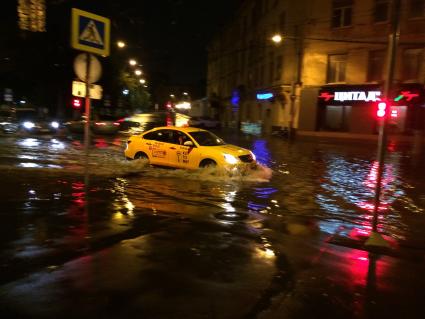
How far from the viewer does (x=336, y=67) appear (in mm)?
34125

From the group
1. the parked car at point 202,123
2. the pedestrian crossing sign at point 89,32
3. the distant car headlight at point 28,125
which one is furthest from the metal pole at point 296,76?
the pedestrian crossing sign at point 89,32

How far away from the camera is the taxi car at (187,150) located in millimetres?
13453

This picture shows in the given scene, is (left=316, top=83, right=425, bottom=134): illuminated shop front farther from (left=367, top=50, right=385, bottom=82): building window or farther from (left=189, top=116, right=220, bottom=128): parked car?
(left=189, top=116, right=220, bottom=128): parked car

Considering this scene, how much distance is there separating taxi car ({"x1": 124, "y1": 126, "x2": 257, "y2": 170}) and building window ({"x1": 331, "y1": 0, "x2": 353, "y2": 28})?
2296 cm

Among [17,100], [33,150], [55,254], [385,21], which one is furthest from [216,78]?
[55,254]

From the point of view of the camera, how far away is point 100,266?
5.75 metres

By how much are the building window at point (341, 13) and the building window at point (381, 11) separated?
5.70ft

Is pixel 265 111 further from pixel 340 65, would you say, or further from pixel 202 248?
pixel 202 248

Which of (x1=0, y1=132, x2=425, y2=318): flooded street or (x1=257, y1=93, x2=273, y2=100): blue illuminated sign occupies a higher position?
(x1=257, y1=93, x2=273, y2=100): blue illuminated sign

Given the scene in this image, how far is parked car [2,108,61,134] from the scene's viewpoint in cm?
2892

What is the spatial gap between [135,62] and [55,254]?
146ft

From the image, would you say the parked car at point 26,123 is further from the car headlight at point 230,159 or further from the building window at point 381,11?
the building window at point 381,11

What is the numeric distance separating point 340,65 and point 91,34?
27.2 meters

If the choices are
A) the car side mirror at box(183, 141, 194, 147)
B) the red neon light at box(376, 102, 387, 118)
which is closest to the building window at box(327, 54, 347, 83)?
the car side mirror at box(183, 141, 194, 147)
